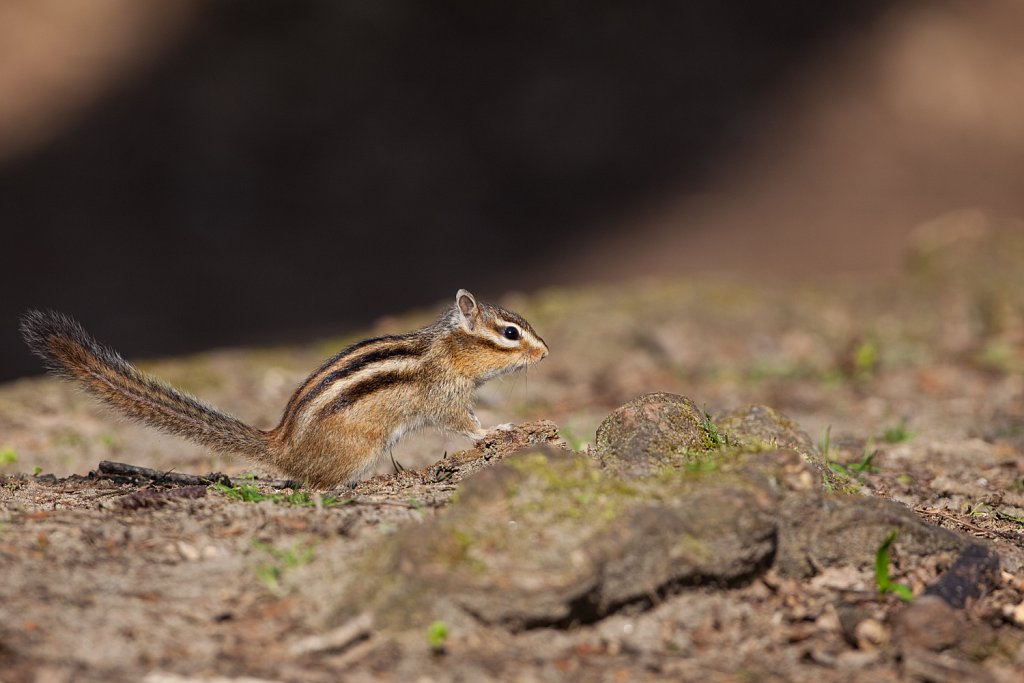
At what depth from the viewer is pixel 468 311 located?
5695mm

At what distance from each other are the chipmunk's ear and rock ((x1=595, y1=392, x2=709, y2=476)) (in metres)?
1.29

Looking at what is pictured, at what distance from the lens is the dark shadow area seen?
12.9 m

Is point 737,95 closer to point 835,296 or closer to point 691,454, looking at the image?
point 835,296

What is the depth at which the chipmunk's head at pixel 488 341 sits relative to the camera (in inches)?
222

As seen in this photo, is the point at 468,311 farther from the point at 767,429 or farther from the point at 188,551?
the point at 188,551

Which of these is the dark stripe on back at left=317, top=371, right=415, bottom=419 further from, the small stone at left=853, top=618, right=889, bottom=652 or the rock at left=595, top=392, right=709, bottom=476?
the small stone at left=853, top=618, right=889, bottom=652

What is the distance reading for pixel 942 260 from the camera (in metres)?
11.1

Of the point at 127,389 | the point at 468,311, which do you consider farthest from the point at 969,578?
the point at 127,389

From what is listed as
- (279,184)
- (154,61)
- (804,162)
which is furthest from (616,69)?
(154,61)

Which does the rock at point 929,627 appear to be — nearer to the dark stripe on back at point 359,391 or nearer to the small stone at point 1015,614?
the small stone at point 1015,614

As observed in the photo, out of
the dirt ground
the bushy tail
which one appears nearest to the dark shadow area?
the bushy tail

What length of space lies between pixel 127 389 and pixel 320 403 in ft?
2.84

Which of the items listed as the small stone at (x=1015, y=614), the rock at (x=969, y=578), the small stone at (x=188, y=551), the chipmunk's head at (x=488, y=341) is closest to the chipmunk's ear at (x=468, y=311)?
the chipmunk's head at (x=488, y=341)

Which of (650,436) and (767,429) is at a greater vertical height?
(767,429)
